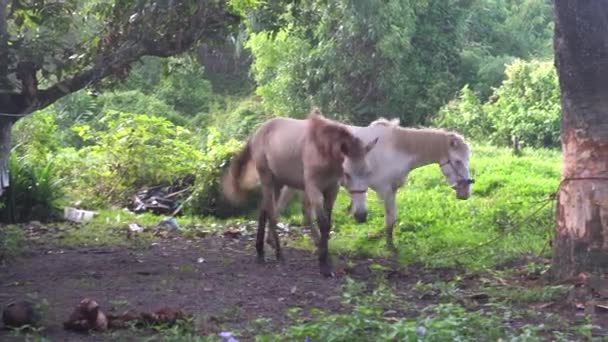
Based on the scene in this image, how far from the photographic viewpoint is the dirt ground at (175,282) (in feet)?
22.5

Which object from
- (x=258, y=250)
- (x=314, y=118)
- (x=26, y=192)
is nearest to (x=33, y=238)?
(x=26, y=192)

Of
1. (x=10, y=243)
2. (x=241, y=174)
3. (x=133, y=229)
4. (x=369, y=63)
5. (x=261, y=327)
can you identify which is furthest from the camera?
(x=369, y=63)

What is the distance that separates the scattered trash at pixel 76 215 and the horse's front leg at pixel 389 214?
4.65 meters

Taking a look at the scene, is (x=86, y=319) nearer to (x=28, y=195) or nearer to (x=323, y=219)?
(x=323, y=219)

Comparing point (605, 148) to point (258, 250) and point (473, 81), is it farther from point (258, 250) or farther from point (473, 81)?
point (473, 81)

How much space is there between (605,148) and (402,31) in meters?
15.4

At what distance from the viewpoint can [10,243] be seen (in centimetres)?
1001

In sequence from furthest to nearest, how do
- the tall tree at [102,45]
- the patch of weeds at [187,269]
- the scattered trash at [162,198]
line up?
the scattered trash at [162,198], the tall tree at [102,45], the patch of weeds at [187,269]

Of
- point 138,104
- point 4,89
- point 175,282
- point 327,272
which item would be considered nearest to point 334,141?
point 327,272

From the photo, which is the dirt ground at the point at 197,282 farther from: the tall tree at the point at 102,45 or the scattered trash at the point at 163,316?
the tall tree at the point at 102,45

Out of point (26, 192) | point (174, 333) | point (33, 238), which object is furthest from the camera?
point (26, 192)

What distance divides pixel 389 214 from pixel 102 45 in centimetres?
330

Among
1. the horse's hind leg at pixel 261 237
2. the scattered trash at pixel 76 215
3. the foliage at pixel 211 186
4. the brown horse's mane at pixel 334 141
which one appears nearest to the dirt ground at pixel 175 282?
the horse's hind leg at pixel 261 237

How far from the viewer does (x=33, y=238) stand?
11.5 metres
